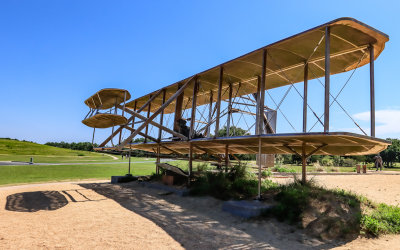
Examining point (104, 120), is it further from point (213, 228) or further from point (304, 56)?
point (304, 56)

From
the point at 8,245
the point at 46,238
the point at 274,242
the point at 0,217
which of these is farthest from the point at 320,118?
the point at 0,217

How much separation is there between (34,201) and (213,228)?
9.23 meters

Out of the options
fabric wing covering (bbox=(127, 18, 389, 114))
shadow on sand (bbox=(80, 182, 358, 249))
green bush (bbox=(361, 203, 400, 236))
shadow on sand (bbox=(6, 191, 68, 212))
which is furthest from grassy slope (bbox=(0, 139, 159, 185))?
green bush (bbox=(361, 203, 400, 236))

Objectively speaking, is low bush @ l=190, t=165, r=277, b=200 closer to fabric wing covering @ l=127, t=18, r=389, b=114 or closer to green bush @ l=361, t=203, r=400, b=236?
green bush @ l=361, t=203, r=400, b=236

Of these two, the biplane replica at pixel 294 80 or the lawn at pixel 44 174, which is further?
the lawn at pixel 44 174

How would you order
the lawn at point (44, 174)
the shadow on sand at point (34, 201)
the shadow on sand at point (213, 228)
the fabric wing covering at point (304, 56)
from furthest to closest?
the lawn at point (44, 174) → the shadow on sand at point (34, 201) → the fabric wing covering at point (304, 56) → the shadow on sand at point (213, 228)

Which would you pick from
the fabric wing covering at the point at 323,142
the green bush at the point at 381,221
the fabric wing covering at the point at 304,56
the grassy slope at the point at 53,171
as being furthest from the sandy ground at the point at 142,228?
the grassy slope at the point at 53,171

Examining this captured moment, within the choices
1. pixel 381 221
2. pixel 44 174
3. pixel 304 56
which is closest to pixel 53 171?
pixel 44 174

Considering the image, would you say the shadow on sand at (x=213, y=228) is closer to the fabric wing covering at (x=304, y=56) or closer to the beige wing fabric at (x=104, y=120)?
the beige wing fabric at (x=104, y=120)

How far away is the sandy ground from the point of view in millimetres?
6547

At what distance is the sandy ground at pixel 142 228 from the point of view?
6.55 m

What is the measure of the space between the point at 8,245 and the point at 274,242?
6.99 m

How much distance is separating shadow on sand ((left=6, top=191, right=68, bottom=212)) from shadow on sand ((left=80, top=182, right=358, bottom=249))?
9.55 ft

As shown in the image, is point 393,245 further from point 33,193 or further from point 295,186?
point 33,193
